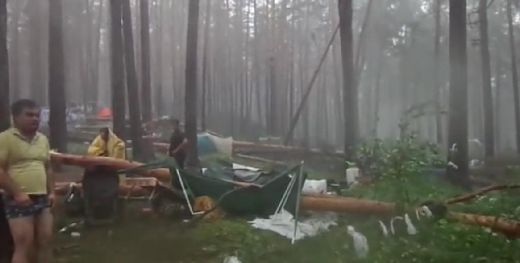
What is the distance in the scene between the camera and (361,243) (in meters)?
6.65

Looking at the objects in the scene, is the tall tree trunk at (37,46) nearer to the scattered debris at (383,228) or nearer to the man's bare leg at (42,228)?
the scattered debris at (383,228)

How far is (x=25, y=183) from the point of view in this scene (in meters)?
5.03

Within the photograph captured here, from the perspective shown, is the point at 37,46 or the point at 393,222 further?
the point at 37,46

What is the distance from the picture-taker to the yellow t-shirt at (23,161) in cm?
495

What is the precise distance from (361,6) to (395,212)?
33.1 meters

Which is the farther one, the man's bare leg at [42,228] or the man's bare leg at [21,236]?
the man's bare leg at [42,228]

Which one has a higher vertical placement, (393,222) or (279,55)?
(279,55)

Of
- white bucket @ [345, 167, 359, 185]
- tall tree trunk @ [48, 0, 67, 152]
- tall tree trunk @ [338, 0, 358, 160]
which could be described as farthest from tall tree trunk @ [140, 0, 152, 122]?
white bucket @ [345, 167, 359, 185]

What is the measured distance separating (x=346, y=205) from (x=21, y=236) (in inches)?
177

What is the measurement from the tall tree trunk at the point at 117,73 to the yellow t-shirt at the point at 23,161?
10.1 m

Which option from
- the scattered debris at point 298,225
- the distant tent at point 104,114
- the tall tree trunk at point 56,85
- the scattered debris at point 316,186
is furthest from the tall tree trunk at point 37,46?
the scattered debris at point 298,225

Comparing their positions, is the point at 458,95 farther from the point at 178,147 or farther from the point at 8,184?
the point at 8,184

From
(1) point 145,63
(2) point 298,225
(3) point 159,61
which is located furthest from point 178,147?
(3) point 159,61

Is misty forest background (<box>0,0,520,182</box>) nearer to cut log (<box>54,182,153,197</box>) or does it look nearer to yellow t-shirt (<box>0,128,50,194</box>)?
cut log (<box>54,182,153,197</box>)
